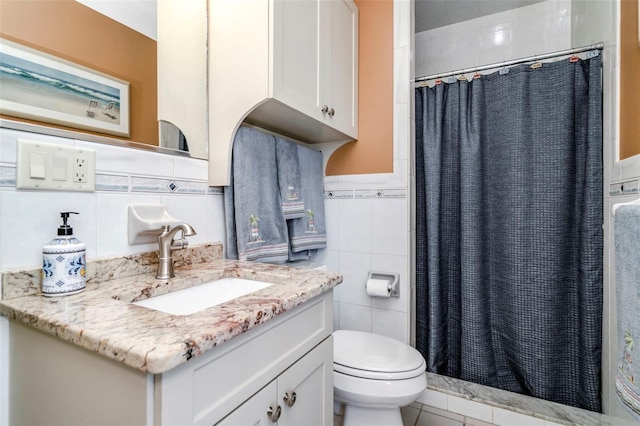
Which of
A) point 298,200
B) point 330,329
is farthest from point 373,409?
point 298,200

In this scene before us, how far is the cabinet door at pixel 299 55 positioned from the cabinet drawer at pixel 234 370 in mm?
786

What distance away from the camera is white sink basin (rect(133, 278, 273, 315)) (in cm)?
80

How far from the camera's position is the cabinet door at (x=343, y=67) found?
4.76ft

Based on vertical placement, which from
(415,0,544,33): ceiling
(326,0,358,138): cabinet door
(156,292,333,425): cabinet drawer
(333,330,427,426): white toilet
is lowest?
(333,330,427,426): white toilet

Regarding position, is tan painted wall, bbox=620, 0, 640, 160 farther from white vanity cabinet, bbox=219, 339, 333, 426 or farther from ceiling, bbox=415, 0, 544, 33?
white vanity cabinet, bbox=219, 339, 333, 426

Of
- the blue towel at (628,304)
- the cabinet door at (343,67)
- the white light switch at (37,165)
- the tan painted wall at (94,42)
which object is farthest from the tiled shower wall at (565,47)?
the white light switch at (37,165)

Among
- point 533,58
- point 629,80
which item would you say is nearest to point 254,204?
point 629,80

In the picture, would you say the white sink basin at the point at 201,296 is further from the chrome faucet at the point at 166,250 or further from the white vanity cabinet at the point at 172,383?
the white vanity cabinet at the point at 172,383

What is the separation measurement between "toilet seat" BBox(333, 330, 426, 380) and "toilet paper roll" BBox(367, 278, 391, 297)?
203mm

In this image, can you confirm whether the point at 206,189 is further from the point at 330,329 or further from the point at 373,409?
the point at 373,409

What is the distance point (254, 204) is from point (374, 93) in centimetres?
96

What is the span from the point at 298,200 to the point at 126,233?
772 millimetres

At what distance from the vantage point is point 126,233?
90cm

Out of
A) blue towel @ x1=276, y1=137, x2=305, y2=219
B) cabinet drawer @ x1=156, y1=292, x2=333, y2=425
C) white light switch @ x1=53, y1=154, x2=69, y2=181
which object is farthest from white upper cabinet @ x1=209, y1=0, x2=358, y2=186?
cabinet drawer @ x1=156, y1=292, x2=333, y2=425
